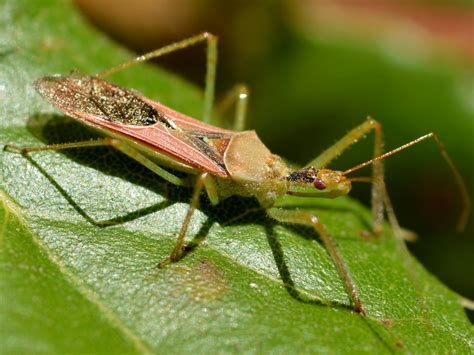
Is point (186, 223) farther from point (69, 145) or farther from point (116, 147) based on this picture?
point (69, 145)

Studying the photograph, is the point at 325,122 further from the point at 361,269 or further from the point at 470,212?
the point at 361,269

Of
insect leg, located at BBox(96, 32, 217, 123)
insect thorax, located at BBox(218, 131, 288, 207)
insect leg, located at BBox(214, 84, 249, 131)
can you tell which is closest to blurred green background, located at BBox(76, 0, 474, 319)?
insect leg, located at BBox(214, 84, 249, 131)

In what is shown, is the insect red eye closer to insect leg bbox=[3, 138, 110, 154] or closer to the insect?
the insect

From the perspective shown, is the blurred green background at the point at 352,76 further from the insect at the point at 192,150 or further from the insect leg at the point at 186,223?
the insect leg at the point at 186,223

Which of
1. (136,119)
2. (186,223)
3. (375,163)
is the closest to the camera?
(186,223)

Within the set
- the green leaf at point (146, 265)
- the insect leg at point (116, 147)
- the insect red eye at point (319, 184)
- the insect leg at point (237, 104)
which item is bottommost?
the green leaf at point (146, 265)

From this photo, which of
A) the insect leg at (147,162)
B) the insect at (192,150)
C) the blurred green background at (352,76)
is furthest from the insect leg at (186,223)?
the blurred green background at (352,76)

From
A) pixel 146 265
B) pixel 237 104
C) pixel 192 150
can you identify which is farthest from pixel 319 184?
pixel 146 265

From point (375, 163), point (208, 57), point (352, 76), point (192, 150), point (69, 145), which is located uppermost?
point (352, 76)
